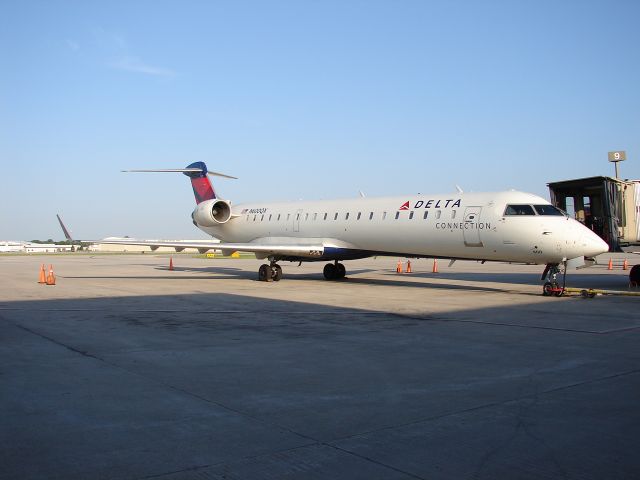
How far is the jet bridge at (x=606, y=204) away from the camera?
17359 millimetres

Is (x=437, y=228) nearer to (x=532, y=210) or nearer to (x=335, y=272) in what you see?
(x=532, y=210)

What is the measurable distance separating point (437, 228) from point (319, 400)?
1258 centimetres

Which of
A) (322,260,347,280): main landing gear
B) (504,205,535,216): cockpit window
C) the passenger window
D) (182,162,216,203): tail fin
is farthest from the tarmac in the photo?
(182,162,216,203): tail fin

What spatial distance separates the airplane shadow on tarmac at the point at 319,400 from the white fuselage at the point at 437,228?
206 inches

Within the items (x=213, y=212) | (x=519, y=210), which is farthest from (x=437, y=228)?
(x=213, y=212)

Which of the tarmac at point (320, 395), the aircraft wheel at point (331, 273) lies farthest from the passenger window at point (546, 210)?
the aircraft wheel at point (331, 273)

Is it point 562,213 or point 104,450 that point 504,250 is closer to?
point 562,213

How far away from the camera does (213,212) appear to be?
1004 inches

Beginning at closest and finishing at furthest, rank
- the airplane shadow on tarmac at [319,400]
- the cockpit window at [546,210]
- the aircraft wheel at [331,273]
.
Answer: the airplane shadow on tarmac at [319,400] → the cockpit window at [546,210] → the aircraft wheel at [331,273]

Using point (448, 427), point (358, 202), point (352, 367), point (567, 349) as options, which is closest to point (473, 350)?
point (567, 349)

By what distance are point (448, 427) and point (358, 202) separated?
16.4 meters

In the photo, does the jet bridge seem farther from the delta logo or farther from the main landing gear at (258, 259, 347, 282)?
the main landing gear at (258, 259, 347, 282)

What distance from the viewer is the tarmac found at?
3.97 meters

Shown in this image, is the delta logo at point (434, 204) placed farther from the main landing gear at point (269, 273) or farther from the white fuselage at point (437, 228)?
the main landing gear at point (269, 273)
